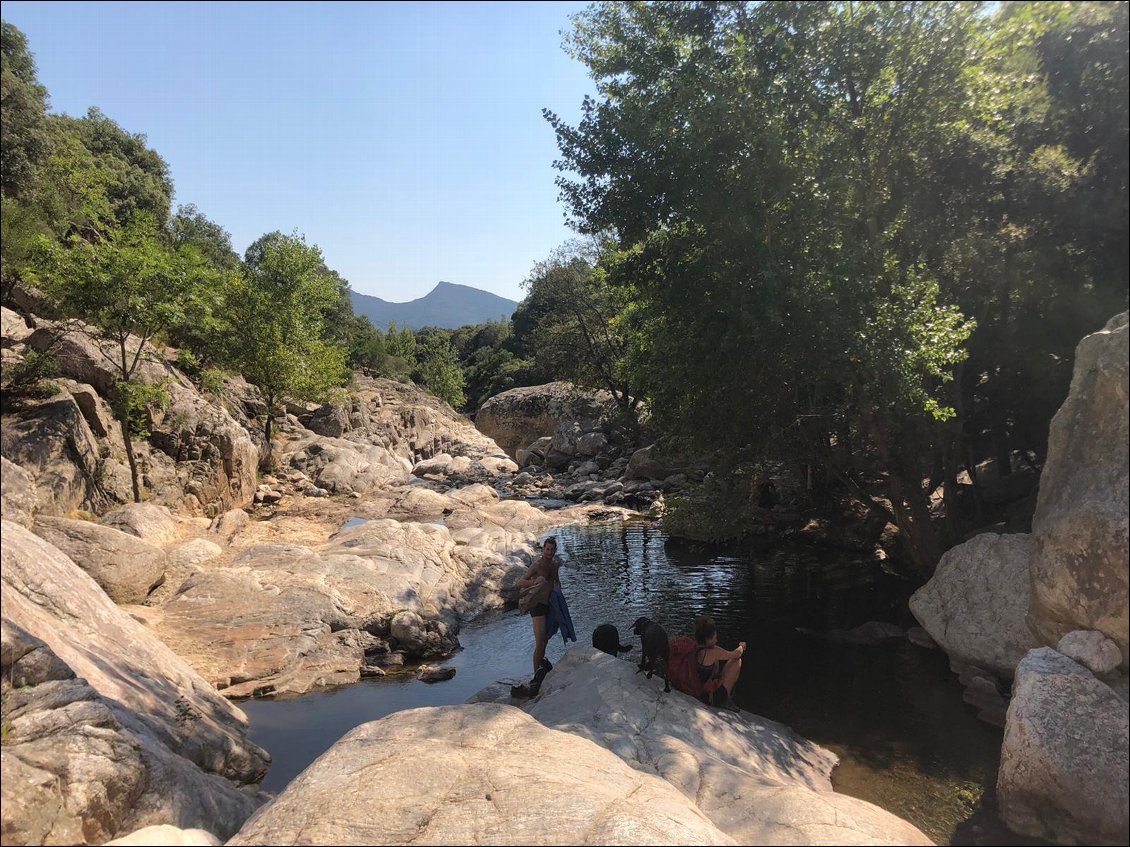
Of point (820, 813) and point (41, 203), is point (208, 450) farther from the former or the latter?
point (820, 813)

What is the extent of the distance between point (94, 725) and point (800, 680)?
11324 mm

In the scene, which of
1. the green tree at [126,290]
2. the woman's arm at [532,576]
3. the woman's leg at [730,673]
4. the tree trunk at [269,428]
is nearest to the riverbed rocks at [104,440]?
the green tree at [126,290]

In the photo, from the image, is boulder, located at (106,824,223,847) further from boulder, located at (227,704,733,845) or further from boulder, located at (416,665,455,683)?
boulder, located at (416,665,455,683)

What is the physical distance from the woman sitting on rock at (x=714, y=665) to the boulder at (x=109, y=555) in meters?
11.0

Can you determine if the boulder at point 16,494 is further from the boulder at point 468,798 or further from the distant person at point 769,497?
the distant person at point 769,497

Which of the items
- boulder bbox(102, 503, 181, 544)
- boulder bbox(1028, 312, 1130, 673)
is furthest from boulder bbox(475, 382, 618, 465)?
boulder bbox(1028, 312, 1130, 673)

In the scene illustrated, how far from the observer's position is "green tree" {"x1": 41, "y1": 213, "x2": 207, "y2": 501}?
17.1 m

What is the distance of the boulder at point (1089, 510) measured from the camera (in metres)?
8.16

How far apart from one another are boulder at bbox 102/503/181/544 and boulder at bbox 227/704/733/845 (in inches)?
502

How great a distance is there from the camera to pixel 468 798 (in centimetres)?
562

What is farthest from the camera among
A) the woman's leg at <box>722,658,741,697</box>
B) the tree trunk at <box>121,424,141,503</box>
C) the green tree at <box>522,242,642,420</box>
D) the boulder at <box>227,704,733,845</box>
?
the green tree at <box>522,242,642,420</box>

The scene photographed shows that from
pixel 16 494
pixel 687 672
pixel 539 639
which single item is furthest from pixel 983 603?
pixel 16 494

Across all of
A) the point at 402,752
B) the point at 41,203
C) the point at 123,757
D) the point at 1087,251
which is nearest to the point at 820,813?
the point at 402,752

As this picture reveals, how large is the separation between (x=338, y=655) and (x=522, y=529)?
14113 mm
